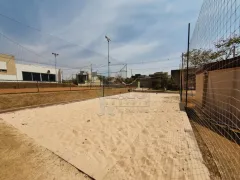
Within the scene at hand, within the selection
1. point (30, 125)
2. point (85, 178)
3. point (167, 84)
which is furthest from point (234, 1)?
point (167, 84)

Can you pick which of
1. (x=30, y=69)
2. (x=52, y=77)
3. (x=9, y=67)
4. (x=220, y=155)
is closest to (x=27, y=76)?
(x=30, y=69)

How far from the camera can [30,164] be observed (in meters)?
2.19

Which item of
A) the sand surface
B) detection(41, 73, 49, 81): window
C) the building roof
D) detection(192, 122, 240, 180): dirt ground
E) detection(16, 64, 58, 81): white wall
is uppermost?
detection(16, 64, 58, 81): white wall

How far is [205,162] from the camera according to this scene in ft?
7.35

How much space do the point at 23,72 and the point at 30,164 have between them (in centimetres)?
2485

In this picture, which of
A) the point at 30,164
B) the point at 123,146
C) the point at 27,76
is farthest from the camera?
the point at 27,76

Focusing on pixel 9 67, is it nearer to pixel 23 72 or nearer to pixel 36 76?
pixel 23 72

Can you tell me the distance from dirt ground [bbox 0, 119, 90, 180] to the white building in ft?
64.9

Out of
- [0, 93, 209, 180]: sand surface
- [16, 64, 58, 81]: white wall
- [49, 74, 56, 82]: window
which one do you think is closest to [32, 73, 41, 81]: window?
[16, 64, 58, 81]: white wall

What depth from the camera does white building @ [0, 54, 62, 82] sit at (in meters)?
19.6

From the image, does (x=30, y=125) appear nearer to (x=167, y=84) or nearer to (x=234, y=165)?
(x=234, y=165)

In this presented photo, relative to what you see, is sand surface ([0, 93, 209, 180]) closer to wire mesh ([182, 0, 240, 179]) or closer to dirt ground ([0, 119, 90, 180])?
dirt ground ([0, 119, 90, 180])

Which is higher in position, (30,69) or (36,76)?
(30,69)

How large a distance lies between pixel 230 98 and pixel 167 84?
1654 centimetres
